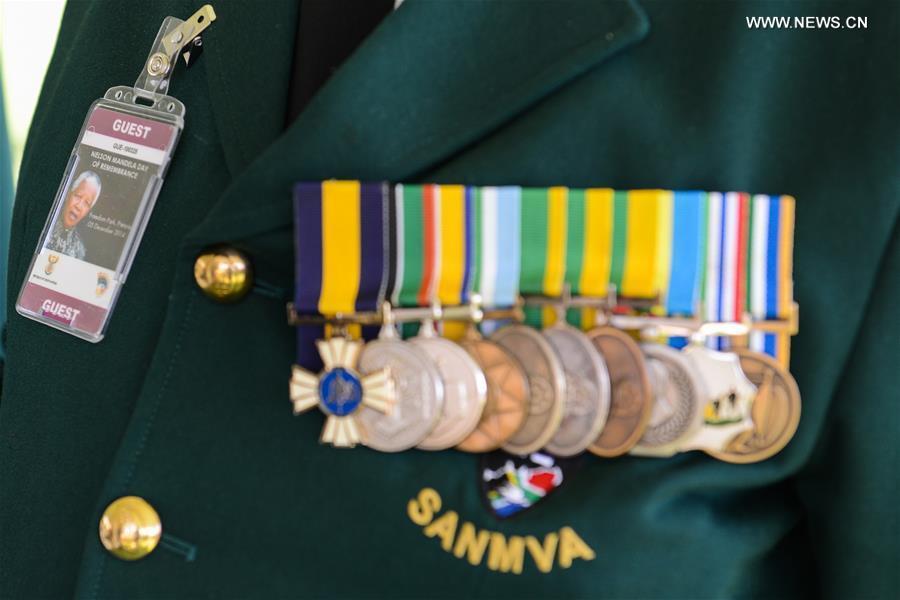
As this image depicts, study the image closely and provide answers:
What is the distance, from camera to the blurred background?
1640 mm

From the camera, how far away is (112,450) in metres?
0.78

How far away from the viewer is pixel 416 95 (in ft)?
2.27

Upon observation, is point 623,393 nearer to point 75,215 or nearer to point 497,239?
point 497,239

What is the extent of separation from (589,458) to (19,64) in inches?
57.3

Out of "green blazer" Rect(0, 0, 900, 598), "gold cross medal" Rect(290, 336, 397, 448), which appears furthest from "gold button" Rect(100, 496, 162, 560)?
"gold cross medal" Rect(290, 336, 397, 448)

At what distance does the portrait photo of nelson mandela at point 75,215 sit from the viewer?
0.80 m

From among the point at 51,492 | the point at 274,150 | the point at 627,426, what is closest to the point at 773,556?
the point at 627,426

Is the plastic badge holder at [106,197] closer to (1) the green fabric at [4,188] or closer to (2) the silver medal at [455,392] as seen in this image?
(2) the silver medal at [455,392]

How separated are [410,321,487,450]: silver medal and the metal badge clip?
35 centimetres

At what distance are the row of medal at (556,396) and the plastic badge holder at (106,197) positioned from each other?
0.23 m

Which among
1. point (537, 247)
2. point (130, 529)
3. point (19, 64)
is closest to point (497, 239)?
point (537, 247)

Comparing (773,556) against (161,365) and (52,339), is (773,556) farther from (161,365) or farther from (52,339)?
(52,339)

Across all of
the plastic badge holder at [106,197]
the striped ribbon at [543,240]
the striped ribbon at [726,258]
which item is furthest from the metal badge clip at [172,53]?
the striped ribbon at [726,258]

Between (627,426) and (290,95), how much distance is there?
0.39 metres
